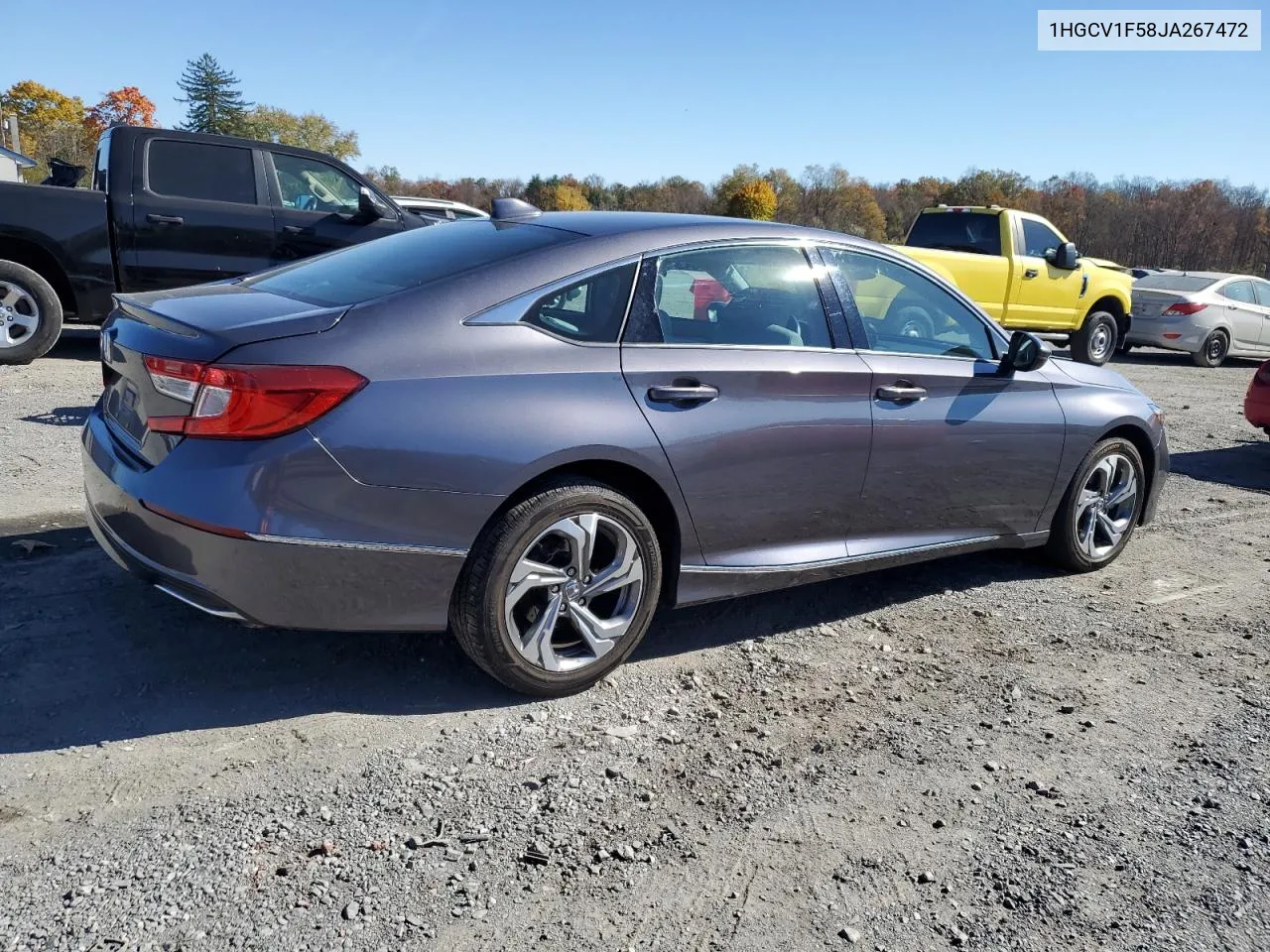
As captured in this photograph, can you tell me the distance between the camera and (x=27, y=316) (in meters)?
8.32

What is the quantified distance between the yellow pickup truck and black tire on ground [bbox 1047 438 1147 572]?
24.8 feet

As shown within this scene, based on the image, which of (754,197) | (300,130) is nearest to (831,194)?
(754,197)

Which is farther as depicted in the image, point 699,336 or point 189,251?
point 189,251

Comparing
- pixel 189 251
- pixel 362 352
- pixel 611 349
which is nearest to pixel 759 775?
pixel 611 349

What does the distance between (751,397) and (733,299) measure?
422 millimetres

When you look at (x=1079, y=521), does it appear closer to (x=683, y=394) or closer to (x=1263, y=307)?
(x=683, y=394)

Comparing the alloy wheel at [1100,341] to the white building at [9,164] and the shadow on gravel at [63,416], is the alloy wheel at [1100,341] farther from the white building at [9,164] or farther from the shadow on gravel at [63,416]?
the white building at [9,164]

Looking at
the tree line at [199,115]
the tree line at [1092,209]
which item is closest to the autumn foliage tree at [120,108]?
the tree line at [199,115]

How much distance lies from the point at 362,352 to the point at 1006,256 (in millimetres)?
11876

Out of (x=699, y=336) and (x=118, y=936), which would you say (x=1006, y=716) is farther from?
(x=118, y=936)

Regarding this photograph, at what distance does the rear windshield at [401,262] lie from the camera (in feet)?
11.5

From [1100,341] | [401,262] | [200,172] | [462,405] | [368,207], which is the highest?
[200,172]

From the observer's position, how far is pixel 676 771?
313 cm

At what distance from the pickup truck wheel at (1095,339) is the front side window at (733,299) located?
38.5ft
